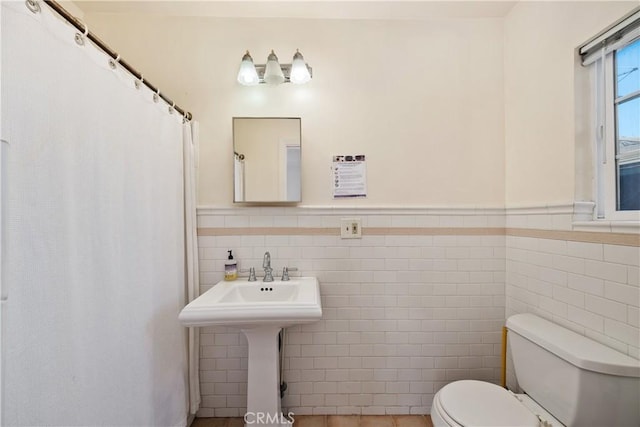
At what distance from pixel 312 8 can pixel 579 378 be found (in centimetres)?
205

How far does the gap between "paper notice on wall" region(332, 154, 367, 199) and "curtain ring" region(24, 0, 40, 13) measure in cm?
122

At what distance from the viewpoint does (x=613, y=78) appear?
1.12 meters

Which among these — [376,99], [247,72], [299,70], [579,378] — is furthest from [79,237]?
[579,378]

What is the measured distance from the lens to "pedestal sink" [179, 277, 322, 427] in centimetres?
112

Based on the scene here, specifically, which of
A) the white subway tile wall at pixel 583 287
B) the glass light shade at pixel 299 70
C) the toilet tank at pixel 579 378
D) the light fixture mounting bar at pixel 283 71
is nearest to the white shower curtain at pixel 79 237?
the light fixture mounting bar at pixel 283 71

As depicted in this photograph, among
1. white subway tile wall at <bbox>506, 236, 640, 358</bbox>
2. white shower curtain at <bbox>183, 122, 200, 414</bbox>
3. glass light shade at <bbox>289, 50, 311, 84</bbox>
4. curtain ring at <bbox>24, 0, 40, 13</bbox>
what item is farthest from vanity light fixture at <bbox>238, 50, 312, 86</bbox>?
white subway tile wall at <bbox>506, 236, 640, 358</bbox>

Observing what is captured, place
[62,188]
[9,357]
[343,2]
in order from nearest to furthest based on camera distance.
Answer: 1. [9,357]
2. [62,188]
3. [343,2]

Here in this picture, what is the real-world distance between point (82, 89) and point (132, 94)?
26 cm

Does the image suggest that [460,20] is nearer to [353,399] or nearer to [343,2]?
[343,2]

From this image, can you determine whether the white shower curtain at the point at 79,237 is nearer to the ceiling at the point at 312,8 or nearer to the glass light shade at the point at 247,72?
the glass light shade at the point at 247,72

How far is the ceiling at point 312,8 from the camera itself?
1.48 metres

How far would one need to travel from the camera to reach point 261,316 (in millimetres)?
1124

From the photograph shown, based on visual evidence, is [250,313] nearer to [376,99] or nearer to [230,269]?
[230,269]

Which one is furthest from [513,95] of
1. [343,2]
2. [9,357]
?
[9,357]
